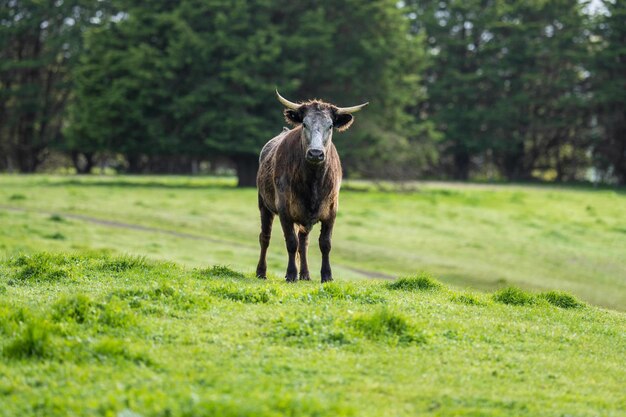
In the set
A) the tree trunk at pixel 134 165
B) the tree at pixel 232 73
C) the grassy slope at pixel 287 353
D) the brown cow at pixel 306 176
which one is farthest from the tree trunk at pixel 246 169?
the grassy slope at pixel 287 353

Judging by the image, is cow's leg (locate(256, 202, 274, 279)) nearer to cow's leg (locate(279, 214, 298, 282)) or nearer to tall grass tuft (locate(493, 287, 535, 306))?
cow's leg (locate(279, 214, 298, 282))

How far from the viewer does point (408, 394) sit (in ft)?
22.4

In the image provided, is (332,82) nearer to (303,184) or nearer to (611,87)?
(611,87)

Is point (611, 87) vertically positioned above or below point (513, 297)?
above

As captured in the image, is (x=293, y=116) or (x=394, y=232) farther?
(x=394, y=232)

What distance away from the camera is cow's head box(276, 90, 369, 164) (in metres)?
11.7

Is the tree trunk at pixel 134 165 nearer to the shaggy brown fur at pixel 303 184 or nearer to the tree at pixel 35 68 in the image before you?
the tree at pixel 35 68

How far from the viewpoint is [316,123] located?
12.1 metres

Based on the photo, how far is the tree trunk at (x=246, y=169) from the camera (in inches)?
1841

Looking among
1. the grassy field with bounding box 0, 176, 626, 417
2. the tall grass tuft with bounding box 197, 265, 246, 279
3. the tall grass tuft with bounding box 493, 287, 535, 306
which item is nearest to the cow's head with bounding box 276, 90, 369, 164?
the grassy field with bounding box 0, 176, 626, 417

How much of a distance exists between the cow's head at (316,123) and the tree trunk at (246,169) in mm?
33965

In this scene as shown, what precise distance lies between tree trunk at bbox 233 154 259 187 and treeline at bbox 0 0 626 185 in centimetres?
17

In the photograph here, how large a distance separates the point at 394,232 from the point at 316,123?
58.8 feet

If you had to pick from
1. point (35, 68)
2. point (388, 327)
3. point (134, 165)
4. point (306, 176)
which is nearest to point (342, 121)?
point (306, 176)
